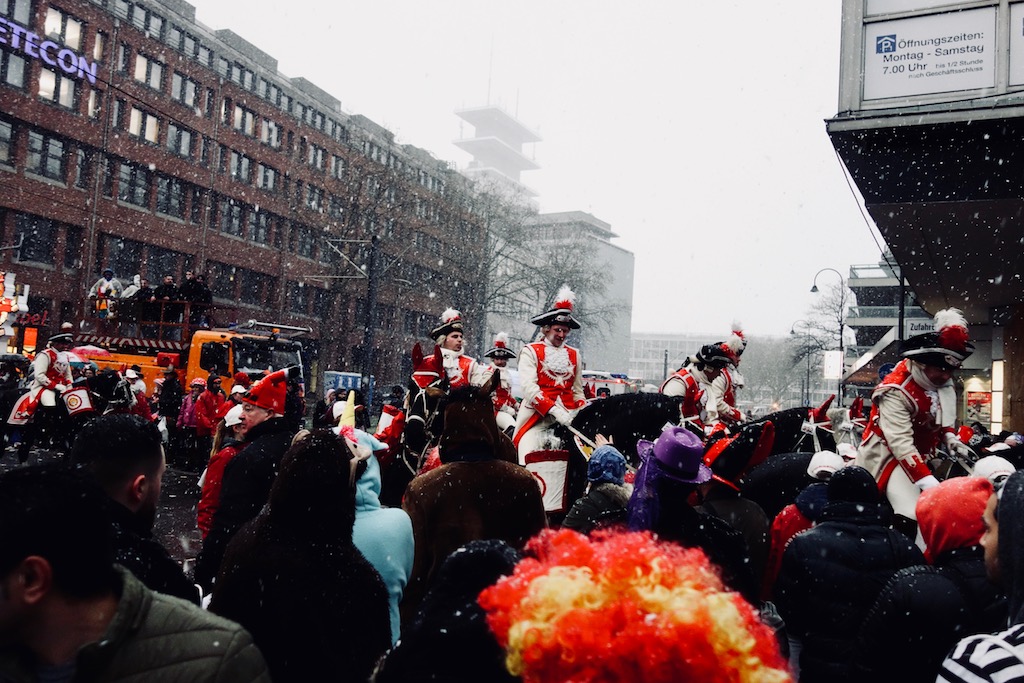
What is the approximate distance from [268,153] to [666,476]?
50572 millimetres

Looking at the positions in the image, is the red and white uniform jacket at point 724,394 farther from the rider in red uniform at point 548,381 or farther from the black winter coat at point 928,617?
the black winter coat at point 928,617

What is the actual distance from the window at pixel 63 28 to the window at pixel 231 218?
11.3 meters

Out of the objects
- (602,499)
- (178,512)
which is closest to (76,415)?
(178,512)

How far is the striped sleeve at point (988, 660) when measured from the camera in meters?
1.96

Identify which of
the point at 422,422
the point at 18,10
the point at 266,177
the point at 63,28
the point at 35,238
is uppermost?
the point at 63,28

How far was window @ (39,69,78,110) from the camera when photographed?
34969mm

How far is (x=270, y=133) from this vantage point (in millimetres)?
49781

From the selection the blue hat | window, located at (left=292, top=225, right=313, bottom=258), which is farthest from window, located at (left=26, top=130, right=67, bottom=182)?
Result: the blue hat

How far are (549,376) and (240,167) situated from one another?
44.9 meters

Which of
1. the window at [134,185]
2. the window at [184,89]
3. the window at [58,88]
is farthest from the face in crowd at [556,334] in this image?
the window at [184,89]

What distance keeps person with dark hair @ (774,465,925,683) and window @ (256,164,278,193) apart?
49.1 m

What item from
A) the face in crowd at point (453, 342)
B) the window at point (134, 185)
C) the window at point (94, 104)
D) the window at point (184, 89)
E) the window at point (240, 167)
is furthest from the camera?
the window at point (240, 167)

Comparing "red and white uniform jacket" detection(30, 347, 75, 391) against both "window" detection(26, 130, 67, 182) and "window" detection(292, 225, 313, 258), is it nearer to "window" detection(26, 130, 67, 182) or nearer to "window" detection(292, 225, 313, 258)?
"window" detection(26, 130, 67, 182)

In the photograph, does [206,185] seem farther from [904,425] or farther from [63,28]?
[904,425]
